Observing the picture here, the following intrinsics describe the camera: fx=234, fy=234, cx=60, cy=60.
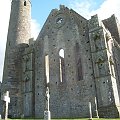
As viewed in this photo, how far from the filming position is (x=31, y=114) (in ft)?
70.9

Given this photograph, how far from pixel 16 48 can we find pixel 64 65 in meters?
5.95

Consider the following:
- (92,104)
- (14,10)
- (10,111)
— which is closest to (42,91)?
(10,111)

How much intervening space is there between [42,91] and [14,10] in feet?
33.5

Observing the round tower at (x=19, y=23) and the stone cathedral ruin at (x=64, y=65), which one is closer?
the stone cathedral ruin at (x=64, y=65)

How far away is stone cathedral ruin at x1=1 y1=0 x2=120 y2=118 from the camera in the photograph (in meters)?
19.0

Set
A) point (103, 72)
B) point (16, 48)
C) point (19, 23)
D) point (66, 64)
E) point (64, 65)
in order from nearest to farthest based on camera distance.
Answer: point (103, 72), point (66, 64), point (64, 65), point (16, 48), point (19, 23)

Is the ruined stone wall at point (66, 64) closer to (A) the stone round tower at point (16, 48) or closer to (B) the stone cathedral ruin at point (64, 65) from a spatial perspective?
(B) the stone cathedral ruin at point (64, 65)

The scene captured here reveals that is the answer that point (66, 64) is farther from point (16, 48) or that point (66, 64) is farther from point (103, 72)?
point (16, 48)

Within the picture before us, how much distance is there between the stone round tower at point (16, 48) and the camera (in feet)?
74.8

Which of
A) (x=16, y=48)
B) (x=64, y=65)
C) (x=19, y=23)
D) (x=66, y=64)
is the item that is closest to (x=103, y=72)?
(x=66, y=64)

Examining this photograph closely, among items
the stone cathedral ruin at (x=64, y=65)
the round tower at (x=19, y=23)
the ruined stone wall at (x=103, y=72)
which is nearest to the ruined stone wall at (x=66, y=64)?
the stone cathedral ruin at (x=64, y=65)

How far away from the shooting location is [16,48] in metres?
24.8

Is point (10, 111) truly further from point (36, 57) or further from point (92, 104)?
point (92, 104)

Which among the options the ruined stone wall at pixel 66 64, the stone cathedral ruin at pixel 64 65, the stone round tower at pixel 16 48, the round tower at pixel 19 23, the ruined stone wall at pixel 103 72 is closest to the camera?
the ruined stone wall at pixel 103 72
